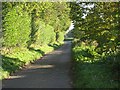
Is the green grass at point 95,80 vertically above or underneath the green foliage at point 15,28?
underneath

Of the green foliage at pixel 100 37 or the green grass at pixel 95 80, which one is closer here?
the green grass at pixel 95 80

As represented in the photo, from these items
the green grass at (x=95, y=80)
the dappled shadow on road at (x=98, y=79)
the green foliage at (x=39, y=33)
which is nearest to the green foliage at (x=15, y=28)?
the green foliage at (x=39, y=33)

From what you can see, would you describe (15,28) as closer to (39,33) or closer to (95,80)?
(39,33)

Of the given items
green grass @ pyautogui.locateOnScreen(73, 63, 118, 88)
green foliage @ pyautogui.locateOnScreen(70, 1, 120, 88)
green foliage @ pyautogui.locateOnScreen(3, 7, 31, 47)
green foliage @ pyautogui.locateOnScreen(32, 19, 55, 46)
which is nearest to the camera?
green grass @ pyautogui.locateOnScreen(73, 63, 118, 88)

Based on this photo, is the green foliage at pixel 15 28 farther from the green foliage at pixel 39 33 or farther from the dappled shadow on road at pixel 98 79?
the dappled shadow on road at pixel 98 79

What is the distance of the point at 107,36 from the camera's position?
63.9 feet

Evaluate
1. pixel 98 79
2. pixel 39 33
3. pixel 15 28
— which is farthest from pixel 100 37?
pixel 39 33

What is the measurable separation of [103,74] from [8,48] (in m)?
16.0

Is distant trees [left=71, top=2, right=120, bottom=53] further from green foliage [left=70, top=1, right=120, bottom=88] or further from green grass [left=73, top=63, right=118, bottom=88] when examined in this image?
green grass [left=73, top=63, right=118, bottom=88]

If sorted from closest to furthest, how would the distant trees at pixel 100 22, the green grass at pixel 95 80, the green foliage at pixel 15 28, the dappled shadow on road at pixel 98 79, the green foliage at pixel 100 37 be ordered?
1. the green grass at pixel 95 80
2. the dappled shadow on road at pixel 98 79
3. the green foliage at pixel 100 37
4. the distant trees at pixel 100 22
5. the green foliage at pixel 15 28

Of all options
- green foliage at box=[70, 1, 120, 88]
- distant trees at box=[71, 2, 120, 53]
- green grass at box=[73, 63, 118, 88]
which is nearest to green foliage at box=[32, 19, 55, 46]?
green foliage at box=[70, 1, 120, 88]

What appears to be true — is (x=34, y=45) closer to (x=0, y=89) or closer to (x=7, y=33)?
(x=7, y=33)

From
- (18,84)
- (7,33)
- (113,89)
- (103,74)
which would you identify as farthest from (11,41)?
(113,89)

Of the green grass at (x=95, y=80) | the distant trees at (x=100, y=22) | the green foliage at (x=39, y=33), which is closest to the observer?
the green grass at (x=95, y=80)
